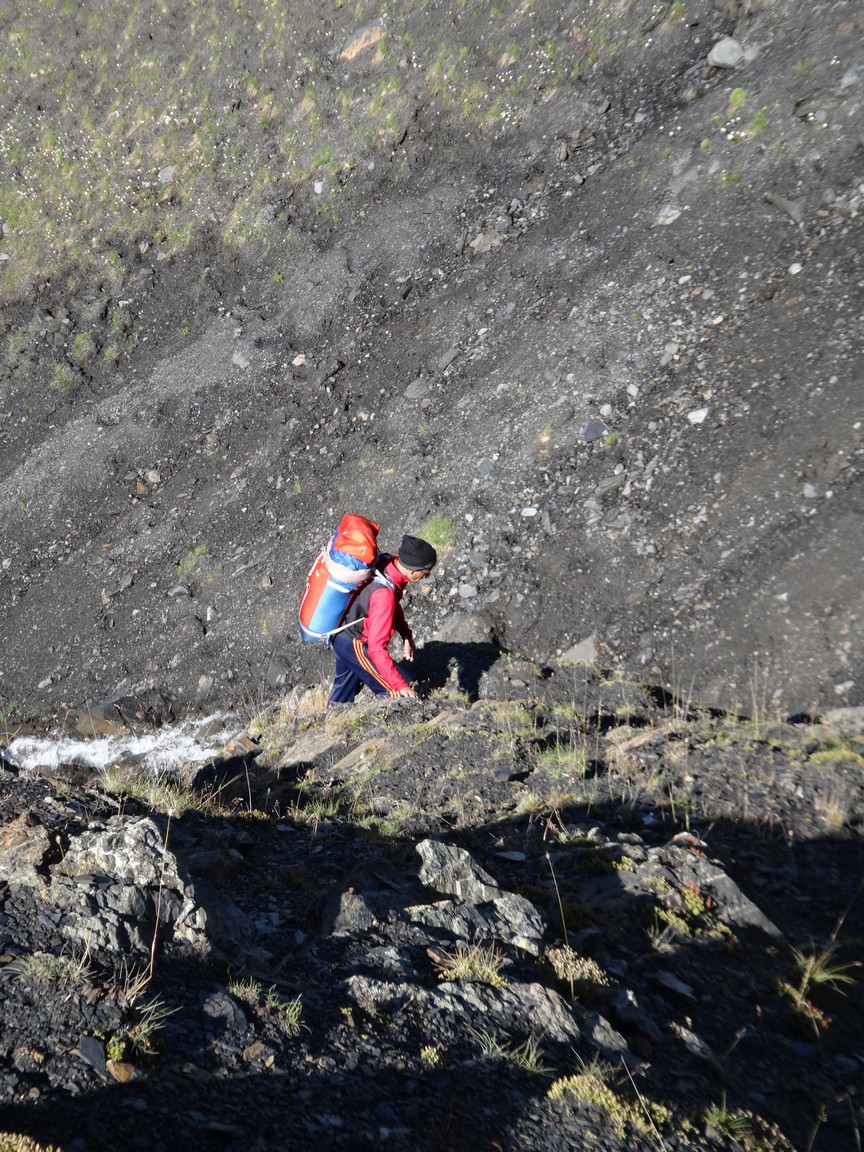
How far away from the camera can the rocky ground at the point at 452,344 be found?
8.38 m

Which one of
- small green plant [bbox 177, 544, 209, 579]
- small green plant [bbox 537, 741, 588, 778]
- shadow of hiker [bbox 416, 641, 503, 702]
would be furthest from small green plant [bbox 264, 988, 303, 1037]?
small green plant [bbox 177, 544, 209, 579]

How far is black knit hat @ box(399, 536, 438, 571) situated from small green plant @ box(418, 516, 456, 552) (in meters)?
2.84

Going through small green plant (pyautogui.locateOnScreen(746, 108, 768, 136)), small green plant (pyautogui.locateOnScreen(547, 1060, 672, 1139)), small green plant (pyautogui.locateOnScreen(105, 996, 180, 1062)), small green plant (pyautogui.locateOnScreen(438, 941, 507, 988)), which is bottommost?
small green plant (pyautogui.locateOnScreen(547, 1060, 672, 1139))

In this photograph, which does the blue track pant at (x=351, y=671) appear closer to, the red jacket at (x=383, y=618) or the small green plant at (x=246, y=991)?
the red jacket at (x=383, y=618)

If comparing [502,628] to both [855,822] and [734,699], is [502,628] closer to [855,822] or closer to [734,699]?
[734,699]

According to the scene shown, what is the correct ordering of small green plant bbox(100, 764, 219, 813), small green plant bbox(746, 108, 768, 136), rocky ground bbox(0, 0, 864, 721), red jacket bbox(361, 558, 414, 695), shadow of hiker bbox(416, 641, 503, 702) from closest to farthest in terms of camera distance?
small green plant bbox(100, 764, 219, 813) < red jacket bbox(361, 558, 414, 695) < shadow of hiker bbox(416, 641, 503, 702) < rocky ground bbox(0, 0, 864, 721) < small green plant bbox(746, 108, 768, 136)

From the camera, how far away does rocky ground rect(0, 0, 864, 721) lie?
8375mm

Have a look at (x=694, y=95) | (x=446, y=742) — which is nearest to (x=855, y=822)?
(x=446, y=742)

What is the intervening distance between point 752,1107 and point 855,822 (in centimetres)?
248

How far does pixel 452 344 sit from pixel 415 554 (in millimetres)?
5910

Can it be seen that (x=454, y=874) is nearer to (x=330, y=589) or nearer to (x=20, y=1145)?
(x=20, y=1145)

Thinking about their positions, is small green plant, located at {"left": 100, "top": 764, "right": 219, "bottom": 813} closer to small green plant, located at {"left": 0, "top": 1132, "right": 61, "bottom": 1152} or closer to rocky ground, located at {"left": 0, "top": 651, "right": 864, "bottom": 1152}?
rocky ground, located at {"left": 0, "top": 651, "right": 864, "bottom": 1152}

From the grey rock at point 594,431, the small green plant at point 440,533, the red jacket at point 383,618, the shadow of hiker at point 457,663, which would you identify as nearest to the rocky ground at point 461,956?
the red jacket at point 383,618

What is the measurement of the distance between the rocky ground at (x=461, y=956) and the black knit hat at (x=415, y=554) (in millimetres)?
1750
